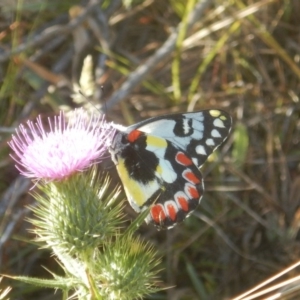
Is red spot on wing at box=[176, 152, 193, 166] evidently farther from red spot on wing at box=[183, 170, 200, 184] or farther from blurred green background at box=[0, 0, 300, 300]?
blurred green background at box=[0, 0, 300, 300]

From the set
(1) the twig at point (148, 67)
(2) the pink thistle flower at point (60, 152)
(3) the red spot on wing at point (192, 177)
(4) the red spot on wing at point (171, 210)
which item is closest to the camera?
(2) the pink thistle flower at point (60, 152)

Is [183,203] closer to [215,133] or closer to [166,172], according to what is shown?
[166,172]

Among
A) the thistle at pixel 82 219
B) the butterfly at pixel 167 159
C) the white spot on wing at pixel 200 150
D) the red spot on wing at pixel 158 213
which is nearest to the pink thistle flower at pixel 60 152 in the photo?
the thistle at pixel 82 219

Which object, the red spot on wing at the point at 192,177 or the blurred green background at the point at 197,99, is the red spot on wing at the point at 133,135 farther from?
the blurred green background at the point at 197,99

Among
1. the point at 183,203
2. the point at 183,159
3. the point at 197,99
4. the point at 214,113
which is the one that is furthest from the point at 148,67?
the point at 183,203

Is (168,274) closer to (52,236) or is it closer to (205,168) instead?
(205,168)

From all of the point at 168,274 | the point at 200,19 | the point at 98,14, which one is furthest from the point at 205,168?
the point at 98,14

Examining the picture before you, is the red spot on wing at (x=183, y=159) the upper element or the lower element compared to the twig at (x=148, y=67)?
lower

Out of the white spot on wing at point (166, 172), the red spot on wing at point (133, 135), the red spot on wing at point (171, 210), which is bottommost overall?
the red spot on wing at point (171, 210)
